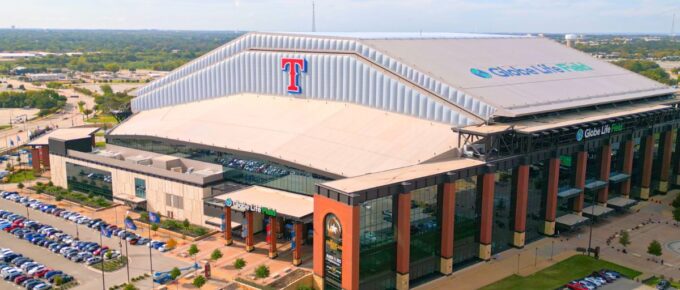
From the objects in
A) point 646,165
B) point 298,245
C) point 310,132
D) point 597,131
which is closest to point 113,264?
point 298,245

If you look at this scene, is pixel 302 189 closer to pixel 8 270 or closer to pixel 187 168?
pixel 187 168

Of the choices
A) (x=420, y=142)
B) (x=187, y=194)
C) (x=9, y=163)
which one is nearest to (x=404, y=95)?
(x=420, y=142)

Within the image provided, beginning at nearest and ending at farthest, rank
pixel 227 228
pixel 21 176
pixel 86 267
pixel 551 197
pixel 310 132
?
pixel 86 267 → pixel 227 228 → pixel 551 197 → pixel 310 132 → pixel 21 176

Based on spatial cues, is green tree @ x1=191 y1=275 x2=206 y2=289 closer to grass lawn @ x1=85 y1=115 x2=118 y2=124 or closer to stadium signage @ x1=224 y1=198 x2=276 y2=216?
stadium signage @ x1=224 y1=198 x2=276 y2=216

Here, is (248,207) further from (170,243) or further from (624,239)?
(624,239)

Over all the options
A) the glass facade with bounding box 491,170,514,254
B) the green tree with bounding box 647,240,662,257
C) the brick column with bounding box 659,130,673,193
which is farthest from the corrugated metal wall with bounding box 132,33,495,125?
the brick column with bounding box 659,130,673,193

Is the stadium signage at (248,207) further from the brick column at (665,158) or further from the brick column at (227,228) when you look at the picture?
A: the brick column at (665,158)
